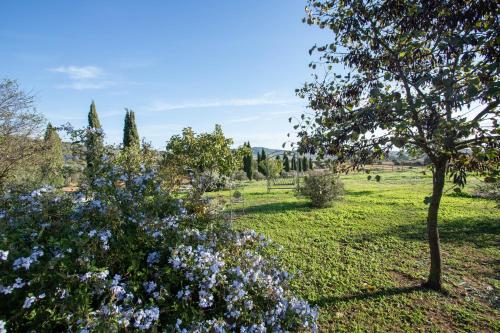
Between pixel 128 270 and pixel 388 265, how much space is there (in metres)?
6.38

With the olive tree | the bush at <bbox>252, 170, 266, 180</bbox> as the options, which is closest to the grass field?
the olive tree

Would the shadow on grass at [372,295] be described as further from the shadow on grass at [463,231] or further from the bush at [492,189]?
the shadow on grass at [463,231]

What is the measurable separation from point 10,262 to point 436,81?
3249 millimetres

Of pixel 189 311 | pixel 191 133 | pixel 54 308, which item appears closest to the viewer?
pixel 54 308

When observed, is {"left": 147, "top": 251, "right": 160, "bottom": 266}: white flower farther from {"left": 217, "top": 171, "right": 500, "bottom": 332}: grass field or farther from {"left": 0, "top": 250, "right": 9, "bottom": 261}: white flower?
{"left": 217, "top": 171, "right": 500, "bottom": 332}: grass field

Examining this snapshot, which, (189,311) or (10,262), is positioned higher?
(10,262)

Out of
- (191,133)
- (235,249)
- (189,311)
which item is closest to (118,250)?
(189,311)

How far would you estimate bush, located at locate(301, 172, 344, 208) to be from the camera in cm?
1370

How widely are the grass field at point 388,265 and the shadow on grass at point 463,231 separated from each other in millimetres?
26

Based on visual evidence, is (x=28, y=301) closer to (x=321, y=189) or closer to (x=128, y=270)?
(x=128, y=270)

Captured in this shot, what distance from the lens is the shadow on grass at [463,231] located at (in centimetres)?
847

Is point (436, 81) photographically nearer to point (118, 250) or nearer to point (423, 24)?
point (423, 24)

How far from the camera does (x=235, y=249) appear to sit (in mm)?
2812

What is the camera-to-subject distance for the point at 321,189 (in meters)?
13.8
